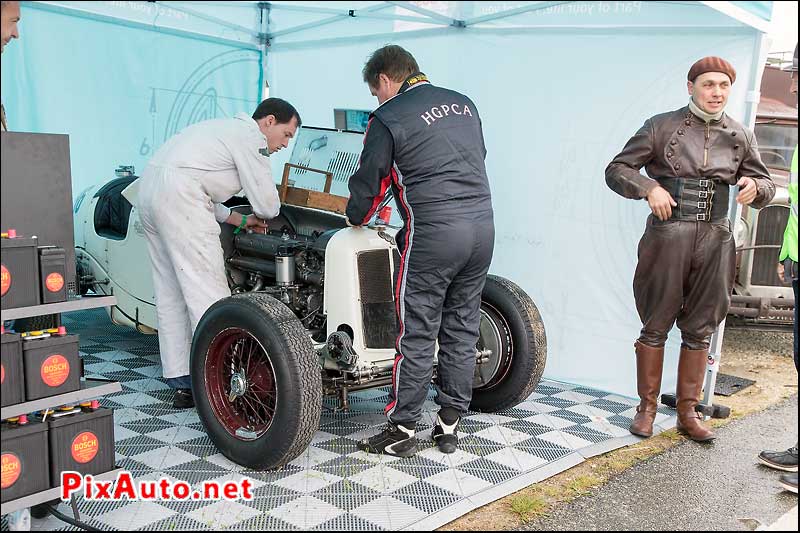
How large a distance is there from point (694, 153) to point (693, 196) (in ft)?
0.80

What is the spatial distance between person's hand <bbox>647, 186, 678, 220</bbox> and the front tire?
79.8 inches

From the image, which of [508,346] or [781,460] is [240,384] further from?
[781,460]

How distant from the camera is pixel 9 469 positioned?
2928 mm

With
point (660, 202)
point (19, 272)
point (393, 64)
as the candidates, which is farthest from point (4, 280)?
point (660, 202)

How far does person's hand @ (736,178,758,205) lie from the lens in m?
4.31

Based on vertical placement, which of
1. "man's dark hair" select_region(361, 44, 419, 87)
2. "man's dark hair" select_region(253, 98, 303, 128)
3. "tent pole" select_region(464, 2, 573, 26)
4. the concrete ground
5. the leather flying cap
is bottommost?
the concrete ground

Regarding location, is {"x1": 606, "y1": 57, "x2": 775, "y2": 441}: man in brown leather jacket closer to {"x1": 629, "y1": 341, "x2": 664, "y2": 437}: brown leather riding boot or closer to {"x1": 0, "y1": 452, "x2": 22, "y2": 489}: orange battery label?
{"x1": 629, "y1": 341, "x2": 664, "y2": 437}: brown leather riding boot

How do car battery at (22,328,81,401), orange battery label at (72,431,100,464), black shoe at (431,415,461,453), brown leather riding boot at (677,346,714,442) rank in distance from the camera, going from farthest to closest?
brown leather riding boot at (677,346,714,442) < black shoe at (431,415,461,453) < orange battery label at (72,431,100,464) < car battery at (22,328,81,401)

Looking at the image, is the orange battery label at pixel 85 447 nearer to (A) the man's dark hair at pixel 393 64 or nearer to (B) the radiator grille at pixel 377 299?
(B) the radiator grille at pixel 377 299

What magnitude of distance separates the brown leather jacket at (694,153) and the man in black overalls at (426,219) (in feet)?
3.11

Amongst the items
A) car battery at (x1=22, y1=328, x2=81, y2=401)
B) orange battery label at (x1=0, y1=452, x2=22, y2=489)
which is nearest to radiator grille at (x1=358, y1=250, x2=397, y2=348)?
car battery at (x1=22, y1=328, x2=81, y2=401)

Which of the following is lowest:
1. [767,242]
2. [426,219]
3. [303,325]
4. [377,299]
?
[303,325]

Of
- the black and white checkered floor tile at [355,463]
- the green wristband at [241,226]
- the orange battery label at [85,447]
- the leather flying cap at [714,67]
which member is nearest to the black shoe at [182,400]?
the black and white checkered floor tile at [355,463]

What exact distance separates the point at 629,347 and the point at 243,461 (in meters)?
2.79
